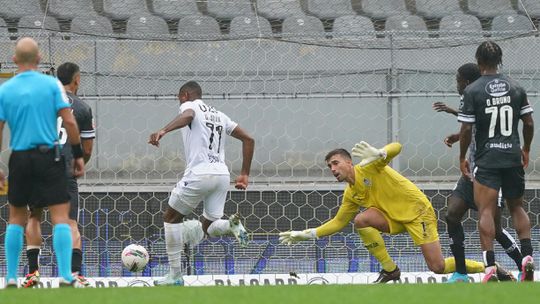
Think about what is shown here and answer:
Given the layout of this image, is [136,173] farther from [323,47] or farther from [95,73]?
[323,47]

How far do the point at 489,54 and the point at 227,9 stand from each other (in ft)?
16.0

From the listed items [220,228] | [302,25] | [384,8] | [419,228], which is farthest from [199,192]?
[384,8]

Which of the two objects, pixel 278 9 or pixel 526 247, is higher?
pixel 278 9

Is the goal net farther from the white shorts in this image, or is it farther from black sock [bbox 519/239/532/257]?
black sock [bbox 519/239/532/257]

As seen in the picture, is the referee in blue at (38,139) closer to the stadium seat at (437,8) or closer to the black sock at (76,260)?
the black sock at (76,260)

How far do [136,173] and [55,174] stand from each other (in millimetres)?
3614

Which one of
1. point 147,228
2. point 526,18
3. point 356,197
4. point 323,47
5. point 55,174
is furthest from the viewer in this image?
point 526,18

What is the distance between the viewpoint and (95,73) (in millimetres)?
9797

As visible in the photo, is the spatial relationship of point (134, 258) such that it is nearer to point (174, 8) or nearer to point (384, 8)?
point (174, 8)

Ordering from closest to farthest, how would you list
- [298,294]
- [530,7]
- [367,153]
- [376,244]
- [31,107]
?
[298,294] < [31,107] < [367,153] < [376,244] < [530,7]

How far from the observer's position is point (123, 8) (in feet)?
38.7

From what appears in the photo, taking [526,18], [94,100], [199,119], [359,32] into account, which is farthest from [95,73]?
[526,18]

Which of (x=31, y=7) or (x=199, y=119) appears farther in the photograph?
(x=31, y=7)

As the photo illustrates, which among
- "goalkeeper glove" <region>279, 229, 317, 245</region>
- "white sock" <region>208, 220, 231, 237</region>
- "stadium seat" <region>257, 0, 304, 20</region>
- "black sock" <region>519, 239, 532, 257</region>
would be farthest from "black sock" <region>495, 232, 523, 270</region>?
"stadium seat" <region>257, 0, 304, 20</region>
